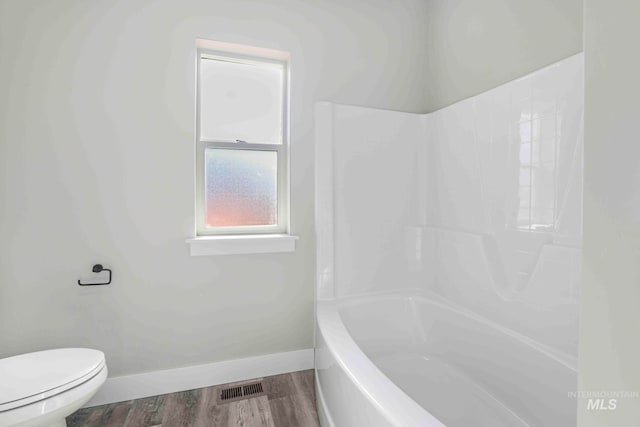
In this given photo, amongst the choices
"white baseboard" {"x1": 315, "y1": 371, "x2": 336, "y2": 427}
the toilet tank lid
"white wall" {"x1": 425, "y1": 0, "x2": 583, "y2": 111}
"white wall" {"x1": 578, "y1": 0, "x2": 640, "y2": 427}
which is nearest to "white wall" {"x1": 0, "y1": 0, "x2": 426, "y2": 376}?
the toilet tank lid

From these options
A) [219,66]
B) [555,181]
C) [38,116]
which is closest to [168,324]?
[38,116]

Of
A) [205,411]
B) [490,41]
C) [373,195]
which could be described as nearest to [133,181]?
[205,411]

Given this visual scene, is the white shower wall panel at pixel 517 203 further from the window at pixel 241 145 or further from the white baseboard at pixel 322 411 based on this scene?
the window at pixel 241 145

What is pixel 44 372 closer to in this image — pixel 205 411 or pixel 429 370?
pixel 205 411

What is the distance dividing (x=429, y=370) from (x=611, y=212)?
1753 mm

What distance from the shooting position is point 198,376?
1.85m

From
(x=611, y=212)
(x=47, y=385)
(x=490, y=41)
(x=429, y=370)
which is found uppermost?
(x=490, y=41)

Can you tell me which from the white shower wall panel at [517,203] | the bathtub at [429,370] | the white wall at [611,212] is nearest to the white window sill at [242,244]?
the bathtub at [429,370]

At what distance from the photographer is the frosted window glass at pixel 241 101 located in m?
2.02

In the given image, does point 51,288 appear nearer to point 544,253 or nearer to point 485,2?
point 544,253

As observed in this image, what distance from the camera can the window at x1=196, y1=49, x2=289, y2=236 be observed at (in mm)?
2002

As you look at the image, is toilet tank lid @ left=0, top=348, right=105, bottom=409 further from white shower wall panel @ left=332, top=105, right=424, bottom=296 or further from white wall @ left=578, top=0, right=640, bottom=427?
white wall @ left=578, top=0, right=640, bottom=427

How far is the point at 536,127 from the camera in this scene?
4.58ft

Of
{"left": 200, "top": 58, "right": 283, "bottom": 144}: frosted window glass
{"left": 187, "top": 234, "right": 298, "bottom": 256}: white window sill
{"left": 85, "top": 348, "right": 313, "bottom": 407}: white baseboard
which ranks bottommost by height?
{"left": 85, "top": 348, "right": 313, "bottom": 407}: white baseboard
